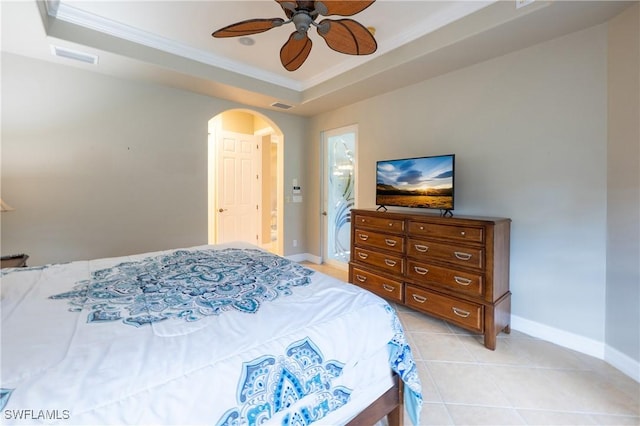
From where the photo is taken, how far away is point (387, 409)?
1.36 metres

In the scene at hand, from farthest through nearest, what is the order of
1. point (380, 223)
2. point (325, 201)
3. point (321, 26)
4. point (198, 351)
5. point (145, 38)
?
1. point (325, 201)
2. point (380, 223)
3. point (145, 38)
4. point (321, 26)
5. point (198, 351)

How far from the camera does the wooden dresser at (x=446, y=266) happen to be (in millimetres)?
2316

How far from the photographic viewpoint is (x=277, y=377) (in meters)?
0.98

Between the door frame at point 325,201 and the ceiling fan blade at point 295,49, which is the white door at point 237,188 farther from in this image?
the ceiling fan blade at point 295,49

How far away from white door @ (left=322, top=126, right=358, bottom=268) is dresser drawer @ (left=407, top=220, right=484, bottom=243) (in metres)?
1.75

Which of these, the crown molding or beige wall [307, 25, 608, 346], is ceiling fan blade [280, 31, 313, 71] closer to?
the crown molding

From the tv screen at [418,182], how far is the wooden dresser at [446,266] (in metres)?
0.24

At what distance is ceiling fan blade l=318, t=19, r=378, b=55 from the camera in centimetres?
178

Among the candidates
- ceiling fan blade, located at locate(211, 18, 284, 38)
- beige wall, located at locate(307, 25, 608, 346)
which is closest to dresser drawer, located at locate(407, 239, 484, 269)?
beige wall, located at locate(307, 25, 608, 346)

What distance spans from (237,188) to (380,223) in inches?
124

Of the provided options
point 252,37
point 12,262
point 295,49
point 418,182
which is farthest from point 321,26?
point 12,262

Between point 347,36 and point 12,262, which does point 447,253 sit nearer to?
point 347,36

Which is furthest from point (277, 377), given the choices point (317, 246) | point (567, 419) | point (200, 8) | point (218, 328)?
point (317, 246)

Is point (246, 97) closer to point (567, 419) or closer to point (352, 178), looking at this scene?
point (352, 178)
